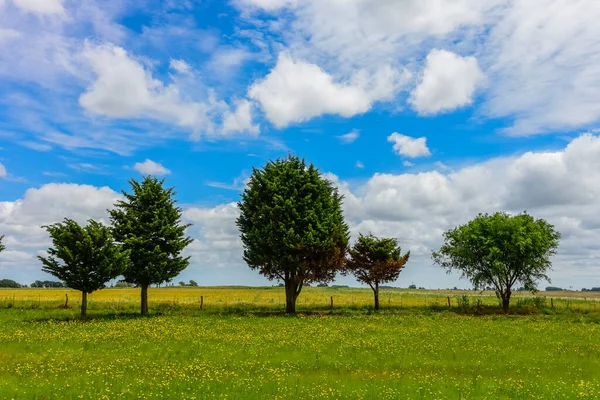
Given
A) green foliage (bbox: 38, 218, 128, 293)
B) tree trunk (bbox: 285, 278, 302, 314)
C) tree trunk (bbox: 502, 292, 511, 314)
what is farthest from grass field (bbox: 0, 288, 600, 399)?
tree trunk (bbox: 502, 292, 511, 314)

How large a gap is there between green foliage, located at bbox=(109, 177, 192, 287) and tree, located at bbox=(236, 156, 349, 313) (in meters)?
8.35

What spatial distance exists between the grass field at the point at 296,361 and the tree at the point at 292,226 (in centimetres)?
1407

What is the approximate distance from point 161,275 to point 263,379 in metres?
33.4

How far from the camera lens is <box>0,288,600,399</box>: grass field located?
1512cm

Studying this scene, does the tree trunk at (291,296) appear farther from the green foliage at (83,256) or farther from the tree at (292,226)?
the green foliage at (83,256)

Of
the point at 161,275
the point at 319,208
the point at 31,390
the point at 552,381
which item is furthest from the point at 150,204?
the point at 552,381

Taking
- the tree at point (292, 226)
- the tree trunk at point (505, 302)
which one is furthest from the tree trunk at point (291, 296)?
the tree trunk at point (505, 302)

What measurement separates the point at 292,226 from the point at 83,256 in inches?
830

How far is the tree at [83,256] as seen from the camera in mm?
41906

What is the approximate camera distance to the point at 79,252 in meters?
42.2

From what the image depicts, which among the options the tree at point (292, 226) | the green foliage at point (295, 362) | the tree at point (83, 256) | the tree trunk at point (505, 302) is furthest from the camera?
the tree trunk at point (505, 302)

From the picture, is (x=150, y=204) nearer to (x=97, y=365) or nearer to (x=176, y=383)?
(x=97, y=365)

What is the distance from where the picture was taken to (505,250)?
192ft

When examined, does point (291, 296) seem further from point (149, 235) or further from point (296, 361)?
point (296, 361)
